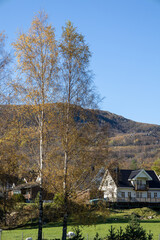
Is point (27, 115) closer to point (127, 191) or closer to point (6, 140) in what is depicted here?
point (6, 140)

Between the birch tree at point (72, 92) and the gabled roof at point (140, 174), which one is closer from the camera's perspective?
the birch tree at point (72, 92)

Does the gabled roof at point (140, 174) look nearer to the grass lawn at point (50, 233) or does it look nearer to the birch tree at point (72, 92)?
the grass lawn at point (50, 233)

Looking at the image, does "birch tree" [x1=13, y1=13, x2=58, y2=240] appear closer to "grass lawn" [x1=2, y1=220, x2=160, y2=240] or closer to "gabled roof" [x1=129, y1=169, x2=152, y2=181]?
"grass lawn" [x1=2, y1=220, x2=160, y2=240]

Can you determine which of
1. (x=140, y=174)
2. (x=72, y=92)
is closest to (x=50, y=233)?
(x=72, y=92)

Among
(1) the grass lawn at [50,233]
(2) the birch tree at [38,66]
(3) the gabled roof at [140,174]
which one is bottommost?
(1) the grass lawn at [50,233]

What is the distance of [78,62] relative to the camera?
1659 centimetres

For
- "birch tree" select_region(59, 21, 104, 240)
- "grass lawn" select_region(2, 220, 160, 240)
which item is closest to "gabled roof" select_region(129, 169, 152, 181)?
"grass lawn" select_region(2, 220, 160, 240)

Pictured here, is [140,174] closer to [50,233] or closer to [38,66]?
[50,233]

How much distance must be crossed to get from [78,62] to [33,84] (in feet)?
9.04

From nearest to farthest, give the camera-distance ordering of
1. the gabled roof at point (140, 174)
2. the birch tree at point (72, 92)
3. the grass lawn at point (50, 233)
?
the birch tree at point (72, 92) → the grass lawn at point (50, 233) → the gabled roof at point (140, 174)

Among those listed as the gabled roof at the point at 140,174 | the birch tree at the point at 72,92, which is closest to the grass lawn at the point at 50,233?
the birch tree at the point at 72,92

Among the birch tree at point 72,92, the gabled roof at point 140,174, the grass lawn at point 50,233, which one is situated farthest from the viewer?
the gabled roof at point 140,174

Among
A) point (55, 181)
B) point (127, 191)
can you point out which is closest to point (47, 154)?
point (55, 181)

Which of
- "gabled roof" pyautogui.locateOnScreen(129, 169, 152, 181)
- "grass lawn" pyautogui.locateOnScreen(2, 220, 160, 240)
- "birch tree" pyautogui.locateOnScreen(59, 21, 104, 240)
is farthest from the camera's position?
"gabled roof" pyautogui.locateOnScreen(129, 169, 152, 181)
